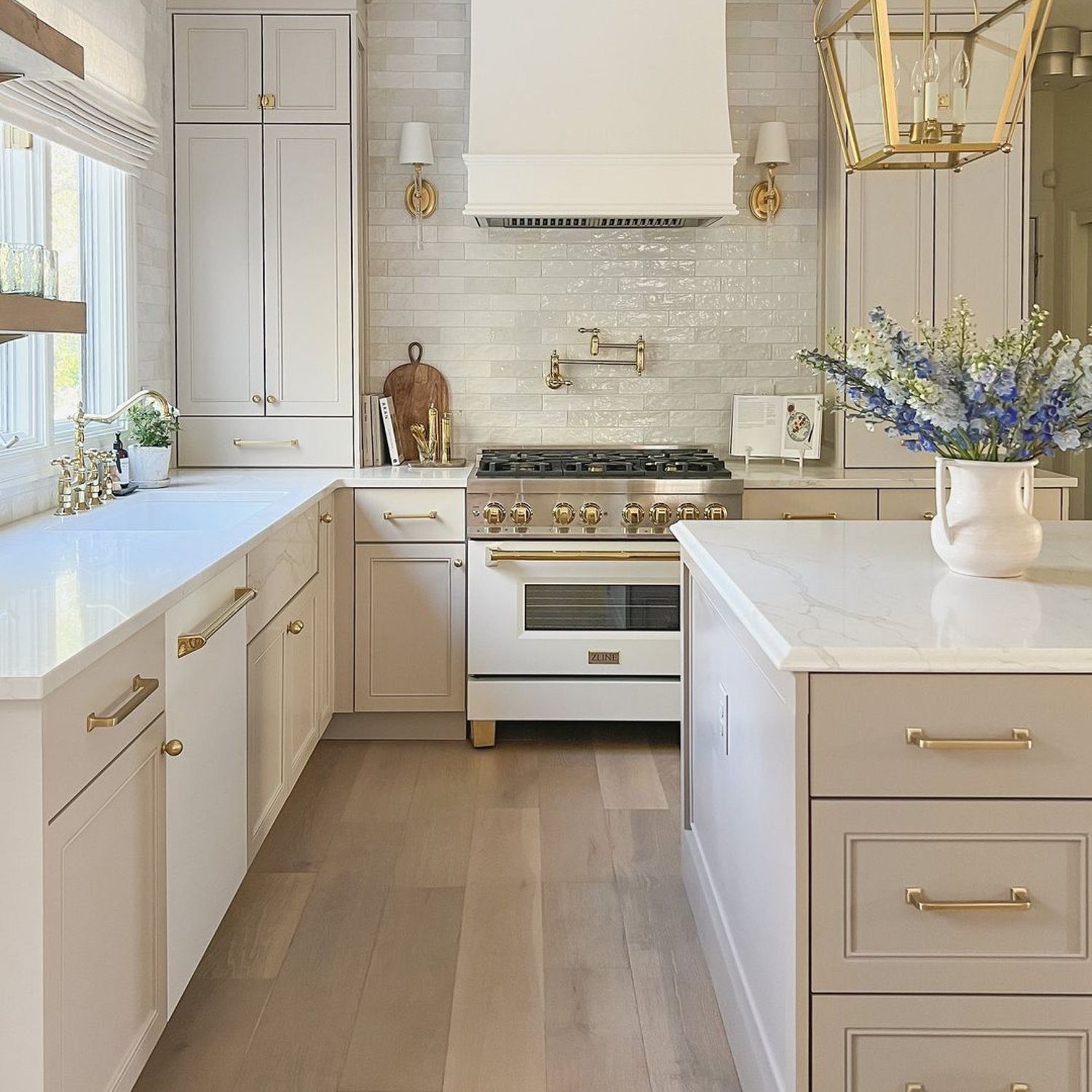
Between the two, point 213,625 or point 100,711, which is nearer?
point 100,711

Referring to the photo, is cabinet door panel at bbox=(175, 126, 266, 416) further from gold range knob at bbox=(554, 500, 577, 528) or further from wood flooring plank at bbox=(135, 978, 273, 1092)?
wood flooring plank at bbox=(135, 978, 273, 1092)

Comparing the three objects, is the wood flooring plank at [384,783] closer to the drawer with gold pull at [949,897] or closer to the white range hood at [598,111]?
the white range hood at [598,111]

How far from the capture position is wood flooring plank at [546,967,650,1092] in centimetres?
233

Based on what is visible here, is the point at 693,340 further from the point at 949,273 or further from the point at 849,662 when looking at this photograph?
the point at 849,662

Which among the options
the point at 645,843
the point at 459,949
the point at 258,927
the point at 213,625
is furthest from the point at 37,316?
the point at 645,843

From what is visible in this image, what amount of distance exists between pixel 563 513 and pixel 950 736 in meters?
2.56

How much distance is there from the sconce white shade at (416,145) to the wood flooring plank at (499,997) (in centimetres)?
278

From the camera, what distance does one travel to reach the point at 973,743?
176cm

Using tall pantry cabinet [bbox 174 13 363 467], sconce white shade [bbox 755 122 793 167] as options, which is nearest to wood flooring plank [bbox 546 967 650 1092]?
tall pantry cabinet [bbox 174 13 363 467]

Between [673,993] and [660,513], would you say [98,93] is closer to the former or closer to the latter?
[660,513]

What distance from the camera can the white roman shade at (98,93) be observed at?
3.12 meters

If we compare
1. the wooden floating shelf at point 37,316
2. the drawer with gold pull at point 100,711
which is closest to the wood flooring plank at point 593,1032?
the drawer with gold pull at point 100,711

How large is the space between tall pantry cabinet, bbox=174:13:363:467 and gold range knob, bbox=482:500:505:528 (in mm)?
731

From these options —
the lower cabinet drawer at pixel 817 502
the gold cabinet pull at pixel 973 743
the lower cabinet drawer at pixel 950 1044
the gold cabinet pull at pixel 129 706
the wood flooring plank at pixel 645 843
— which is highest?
the lower cabinet drawer at pixel 817 502
